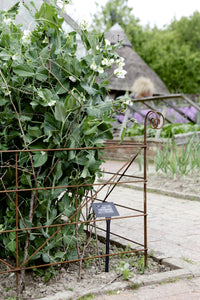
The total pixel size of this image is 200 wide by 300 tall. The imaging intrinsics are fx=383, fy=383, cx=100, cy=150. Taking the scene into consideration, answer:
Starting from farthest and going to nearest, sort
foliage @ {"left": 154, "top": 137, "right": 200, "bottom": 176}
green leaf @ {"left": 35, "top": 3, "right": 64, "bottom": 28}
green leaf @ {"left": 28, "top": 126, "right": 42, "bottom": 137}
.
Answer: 1. foliage @ {"left": 154, "top": 137, "right": 200, "bottom": 176}
2. green leaf @ {"left": 28, "top": 126, "right": 42, "bottom": 137}
3. green leaf @ {"left": 35, "top": 3, "right": 64, "bottom": 28}

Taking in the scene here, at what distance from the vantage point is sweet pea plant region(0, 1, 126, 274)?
7.49ft

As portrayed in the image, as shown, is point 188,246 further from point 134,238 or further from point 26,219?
point 26,219

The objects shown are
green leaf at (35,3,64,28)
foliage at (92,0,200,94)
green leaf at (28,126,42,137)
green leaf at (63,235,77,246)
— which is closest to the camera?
green leaf at (35,3,64,28)

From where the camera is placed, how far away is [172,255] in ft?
9.72

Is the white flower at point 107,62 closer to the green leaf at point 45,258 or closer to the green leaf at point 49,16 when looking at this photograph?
the green leaf at point 49,16

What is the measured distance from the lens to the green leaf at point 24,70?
222cm

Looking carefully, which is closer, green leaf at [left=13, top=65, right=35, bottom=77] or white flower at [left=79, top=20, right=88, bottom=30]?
green leaf at [left=13, top=65, right=35, bottom=77]

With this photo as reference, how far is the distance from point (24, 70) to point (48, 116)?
30cm

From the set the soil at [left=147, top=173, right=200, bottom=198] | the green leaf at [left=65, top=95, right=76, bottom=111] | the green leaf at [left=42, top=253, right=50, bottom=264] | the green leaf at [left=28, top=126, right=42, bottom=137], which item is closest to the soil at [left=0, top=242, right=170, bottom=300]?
the green leaf at [left=42, top=253, right=50, bottom=264]

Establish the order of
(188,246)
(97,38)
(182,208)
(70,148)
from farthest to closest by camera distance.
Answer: (182,208) < (188,246) < (97,38) < (70,148)

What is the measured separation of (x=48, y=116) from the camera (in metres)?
2.30

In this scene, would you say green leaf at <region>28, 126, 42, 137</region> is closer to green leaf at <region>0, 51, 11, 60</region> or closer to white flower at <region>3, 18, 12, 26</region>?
green leaf at <region>0, 51, 11, 60</region>

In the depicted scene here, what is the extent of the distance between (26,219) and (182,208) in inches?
120

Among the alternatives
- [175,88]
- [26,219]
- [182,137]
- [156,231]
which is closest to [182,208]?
[156,231]
